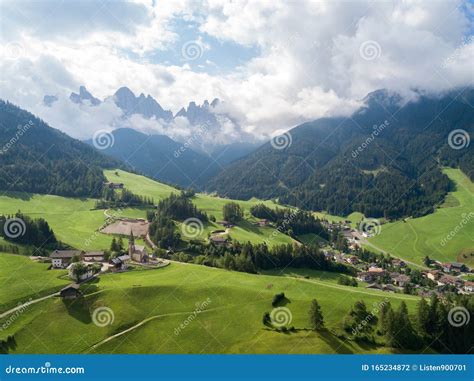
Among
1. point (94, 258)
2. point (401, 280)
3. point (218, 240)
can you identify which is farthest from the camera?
point (218, 240)

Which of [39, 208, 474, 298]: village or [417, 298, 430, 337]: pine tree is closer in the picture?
[417, 298, 430, 337]: pine tree

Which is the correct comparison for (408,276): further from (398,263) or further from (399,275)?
(398,263)

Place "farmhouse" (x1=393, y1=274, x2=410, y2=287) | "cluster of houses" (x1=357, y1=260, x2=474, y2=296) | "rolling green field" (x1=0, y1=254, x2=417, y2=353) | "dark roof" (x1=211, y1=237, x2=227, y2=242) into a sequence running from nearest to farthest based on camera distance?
"rolling green field" (x1=0, y1=254, x2=417, y2=353) → "cluster of houses" (x1=357, y1=260, x2=474, y2=296) → "farmhouse" (x1=393, y1=274, x2=410, y2=287) → "dark roof" (x1=211, y1=237, x2=227, y2=242)

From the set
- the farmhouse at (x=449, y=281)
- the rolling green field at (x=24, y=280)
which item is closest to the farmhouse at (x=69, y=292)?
the rolling green field at (x=24, y=280)

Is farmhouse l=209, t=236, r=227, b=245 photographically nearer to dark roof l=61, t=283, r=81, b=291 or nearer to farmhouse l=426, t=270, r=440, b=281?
dark roof l=61, t=283, r=81, b=291

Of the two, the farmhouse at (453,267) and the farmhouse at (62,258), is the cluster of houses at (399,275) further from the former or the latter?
the farmhouse at (62,258)

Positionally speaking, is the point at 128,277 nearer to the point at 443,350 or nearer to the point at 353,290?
the point at 353,290

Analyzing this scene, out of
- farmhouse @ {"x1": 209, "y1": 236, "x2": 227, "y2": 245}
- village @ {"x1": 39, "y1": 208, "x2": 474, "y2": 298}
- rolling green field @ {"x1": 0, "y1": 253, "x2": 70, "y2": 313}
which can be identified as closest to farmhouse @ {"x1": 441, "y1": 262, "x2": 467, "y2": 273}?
village @ {"x1": 39, "y1": 208, "x2": 474, "y2": 298}

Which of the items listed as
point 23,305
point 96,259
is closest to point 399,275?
point 96,259
